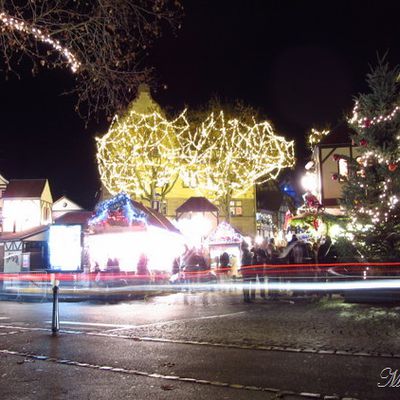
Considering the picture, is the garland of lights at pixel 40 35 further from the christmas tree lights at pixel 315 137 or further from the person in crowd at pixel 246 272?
the christmas tree lights at pixel 315 137

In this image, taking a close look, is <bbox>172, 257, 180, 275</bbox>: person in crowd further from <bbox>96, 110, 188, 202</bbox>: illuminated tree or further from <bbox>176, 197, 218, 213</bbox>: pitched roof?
<bbox>96, 110, 188, 202</bbox>: illuminated tree

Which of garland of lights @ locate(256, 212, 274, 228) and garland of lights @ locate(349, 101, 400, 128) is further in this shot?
garland of lights @ locate(256, 212, 274, 228)

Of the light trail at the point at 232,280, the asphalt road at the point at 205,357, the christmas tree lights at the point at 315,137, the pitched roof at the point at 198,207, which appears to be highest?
the christmas tree lights at the point at 315,137

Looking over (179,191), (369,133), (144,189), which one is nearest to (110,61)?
(369,133)

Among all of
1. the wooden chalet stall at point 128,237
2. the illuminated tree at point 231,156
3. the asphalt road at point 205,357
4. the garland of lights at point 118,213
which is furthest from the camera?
the illuminated tree at point 231,156

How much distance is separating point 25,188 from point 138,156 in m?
17.7

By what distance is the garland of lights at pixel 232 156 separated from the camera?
41.2 m

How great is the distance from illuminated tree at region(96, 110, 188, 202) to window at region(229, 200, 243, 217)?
1127 centimetres

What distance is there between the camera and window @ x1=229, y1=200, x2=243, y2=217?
172ft

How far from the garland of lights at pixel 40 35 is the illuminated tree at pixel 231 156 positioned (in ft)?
107

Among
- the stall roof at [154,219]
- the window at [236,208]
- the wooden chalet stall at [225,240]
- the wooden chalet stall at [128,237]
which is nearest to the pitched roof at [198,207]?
the wooden chalet stall at [225,240]

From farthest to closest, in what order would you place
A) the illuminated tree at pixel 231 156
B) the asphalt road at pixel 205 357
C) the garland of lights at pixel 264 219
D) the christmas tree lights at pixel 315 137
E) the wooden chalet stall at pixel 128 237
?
1. the garland of lights at pixel 264 219
2. the illuminated tree at pixel 231 156
3. the christmas tree lights at pixel 315 137
4. the wooden chalet stall at pixel 128 237
5. the asphalt road at pixel 205 357

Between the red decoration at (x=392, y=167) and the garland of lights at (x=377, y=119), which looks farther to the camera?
the garland of lights at (x=377, y=119)

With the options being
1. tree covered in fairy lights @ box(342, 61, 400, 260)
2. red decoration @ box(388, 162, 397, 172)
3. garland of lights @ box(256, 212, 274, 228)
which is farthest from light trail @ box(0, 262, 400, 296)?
garland of lights @ box(256, 212, 274, 228)
